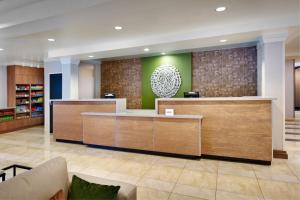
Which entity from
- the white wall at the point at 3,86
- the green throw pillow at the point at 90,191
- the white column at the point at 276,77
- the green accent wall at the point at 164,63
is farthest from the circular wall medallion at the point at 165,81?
the white wall at the point at 3,86

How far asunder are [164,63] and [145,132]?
2.91m

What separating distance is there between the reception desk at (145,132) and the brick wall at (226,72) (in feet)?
7.57

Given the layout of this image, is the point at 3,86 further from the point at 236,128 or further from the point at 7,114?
the point at 236,128

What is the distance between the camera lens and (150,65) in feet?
22.0

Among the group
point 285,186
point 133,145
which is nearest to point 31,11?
point 133,145

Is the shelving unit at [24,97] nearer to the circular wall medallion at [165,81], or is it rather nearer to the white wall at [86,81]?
the white wall at [86,81]

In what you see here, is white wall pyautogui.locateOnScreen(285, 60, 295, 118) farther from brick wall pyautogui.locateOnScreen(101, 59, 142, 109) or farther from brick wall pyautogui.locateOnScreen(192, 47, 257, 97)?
brick wall pyautogui.locateOnScreen(101, 59, 142, 109)

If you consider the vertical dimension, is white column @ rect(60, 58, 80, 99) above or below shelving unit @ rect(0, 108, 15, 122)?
above

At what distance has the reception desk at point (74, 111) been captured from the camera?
5.22m

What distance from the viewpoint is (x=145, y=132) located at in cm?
445

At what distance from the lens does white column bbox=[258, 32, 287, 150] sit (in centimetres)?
411

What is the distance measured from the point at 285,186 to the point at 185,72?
4.10m

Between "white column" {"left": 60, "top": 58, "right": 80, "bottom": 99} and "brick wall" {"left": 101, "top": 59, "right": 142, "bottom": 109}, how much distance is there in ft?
3.61

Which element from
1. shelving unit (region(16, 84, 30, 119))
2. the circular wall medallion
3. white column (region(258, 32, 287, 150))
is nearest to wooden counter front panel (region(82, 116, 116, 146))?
the circular wall medallion
